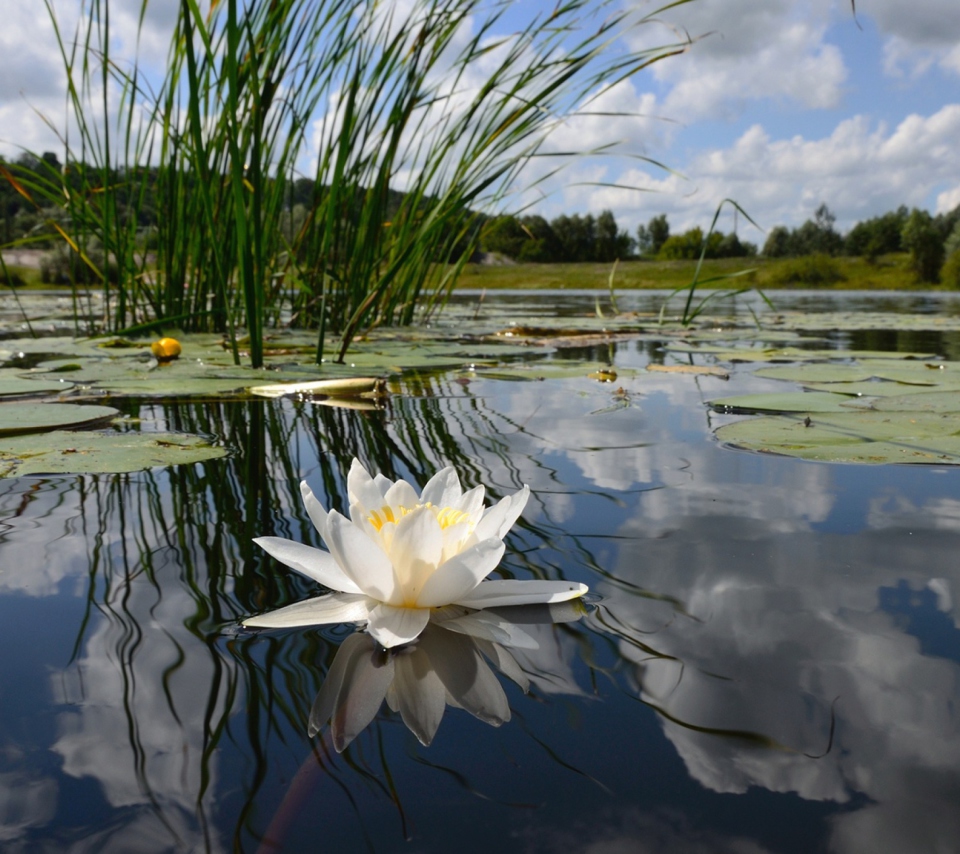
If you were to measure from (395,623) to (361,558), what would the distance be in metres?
0.05

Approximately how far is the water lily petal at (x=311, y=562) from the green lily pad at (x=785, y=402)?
1.11 meters

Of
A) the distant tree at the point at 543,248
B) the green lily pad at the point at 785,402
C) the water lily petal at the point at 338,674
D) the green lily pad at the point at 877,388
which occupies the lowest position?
the water lily petal at the point at 338,674

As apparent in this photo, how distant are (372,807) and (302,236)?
2.77 meters

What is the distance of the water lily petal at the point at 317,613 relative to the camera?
0.52 meters

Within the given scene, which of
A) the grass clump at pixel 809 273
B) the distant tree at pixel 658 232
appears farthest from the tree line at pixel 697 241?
the grass clump at pixel 809 273

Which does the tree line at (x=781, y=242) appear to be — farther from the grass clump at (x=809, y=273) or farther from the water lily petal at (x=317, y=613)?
the water lily petal at (x=317, y=613)

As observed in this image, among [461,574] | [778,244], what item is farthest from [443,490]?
[778,244]

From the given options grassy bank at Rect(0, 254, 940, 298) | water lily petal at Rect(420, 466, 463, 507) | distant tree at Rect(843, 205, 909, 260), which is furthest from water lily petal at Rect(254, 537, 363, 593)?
distant tree at Rect(843, 205, 909, 260)

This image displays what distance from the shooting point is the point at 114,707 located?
434 mm

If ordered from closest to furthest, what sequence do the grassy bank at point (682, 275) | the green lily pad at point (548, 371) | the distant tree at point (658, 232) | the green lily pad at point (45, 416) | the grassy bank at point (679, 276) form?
the green lily pad at point (45, 416)
the green lily pad at point (548, 371)
the grassy bank at point (679, 276)
the grassy bank at point (682, 275)
the distant tree at point (658, 232)

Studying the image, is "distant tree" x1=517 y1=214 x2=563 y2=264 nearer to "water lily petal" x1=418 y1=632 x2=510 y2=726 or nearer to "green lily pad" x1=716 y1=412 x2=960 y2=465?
"green lily pad" x1=716 y1=412 x2=960 y2=465

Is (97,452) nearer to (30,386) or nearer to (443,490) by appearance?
(443,490)

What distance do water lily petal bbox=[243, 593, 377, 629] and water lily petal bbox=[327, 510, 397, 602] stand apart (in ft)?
0.06

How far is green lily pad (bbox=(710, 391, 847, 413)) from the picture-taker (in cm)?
145
